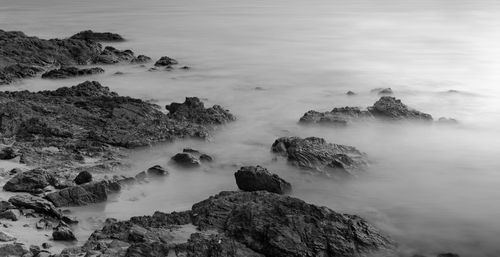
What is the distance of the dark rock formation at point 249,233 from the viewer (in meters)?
4.72

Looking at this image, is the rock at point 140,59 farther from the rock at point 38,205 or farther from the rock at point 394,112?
the rock at point 38,205

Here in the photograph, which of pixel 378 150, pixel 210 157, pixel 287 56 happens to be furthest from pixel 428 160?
pixel 287 56

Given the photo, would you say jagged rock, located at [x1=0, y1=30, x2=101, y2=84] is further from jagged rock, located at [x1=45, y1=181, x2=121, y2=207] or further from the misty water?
jagged rock, located at [x1=45, y1=181, x2=121, y2=207]

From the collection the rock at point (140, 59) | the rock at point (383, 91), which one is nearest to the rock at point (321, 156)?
the rock at point (383, 91)

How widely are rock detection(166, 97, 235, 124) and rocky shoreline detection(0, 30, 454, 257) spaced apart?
0.09ft

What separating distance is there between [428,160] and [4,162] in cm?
589

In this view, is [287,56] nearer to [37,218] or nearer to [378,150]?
[378,150]

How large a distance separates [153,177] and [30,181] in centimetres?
153

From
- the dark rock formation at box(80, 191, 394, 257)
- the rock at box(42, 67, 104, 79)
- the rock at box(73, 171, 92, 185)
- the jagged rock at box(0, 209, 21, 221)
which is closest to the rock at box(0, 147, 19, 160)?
the rock at box(73, 171, 92, 185)

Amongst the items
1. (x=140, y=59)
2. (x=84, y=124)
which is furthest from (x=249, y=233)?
(x=140, y=59)

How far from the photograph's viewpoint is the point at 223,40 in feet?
75.6

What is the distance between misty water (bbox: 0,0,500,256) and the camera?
6.56 m

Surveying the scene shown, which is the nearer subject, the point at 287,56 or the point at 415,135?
the point at 415,135

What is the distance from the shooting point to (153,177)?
7.25m
